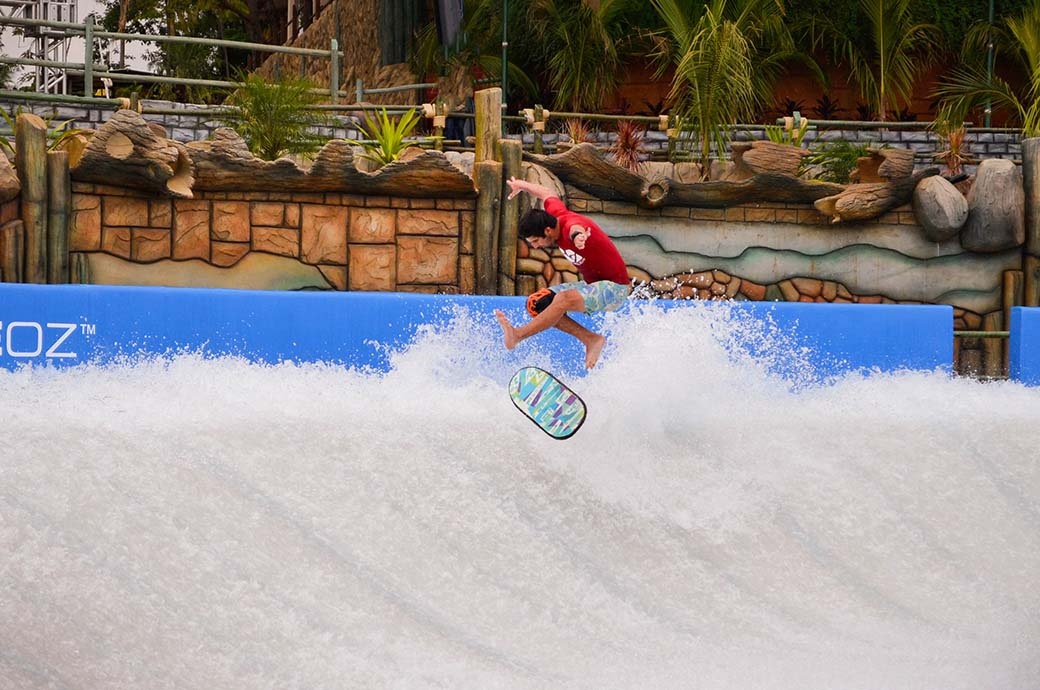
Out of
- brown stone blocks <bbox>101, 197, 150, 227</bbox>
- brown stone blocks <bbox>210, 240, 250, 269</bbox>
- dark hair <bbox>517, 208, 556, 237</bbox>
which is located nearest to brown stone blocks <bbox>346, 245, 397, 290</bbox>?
brown stone blocks <bbox>210, 240, 250, 269</bbox>

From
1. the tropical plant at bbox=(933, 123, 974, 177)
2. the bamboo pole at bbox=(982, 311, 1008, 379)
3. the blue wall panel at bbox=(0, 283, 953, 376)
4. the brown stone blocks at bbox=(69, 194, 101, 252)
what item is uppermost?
the tropical plant at bbox=(933, 123, 974, 177)

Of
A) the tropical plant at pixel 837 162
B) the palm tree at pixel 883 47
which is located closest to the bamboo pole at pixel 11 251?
the tropical plant at pixel 837 162

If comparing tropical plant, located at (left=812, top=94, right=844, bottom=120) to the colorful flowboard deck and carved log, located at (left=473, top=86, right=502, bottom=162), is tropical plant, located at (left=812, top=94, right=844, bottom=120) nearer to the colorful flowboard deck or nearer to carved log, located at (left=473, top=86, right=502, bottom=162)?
carved log, located at (left=473, top=86, right=502, bottom=162)

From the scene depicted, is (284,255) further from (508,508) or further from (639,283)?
(508,508)

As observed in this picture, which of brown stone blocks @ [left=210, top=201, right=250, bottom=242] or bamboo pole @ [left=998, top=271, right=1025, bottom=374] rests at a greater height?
brown stone blocks @ [left=210, top=201, right=250, bottom=242]

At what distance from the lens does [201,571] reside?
18.2 ft

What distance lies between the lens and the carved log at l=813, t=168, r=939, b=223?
11750mm

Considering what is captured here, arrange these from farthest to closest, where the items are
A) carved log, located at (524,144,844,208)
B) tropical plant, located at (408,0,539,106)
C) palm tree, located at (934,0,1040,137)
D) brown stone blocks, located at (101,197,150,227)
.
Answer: tropical plant, located at (408,0,539,106)
palm tree, located at (934,0,1040,137)
carved log, located at (524,144,844,208)
brown stone blocks, located at (101,197,150,227)

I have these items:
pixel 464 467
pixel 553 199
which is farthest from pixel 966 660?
pixel 553 199

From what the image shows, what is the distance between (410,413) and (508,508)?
5.17 ft

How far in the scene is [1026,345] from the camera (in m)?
10.4

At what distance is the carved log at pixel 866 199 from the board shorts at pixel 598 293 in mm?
5200

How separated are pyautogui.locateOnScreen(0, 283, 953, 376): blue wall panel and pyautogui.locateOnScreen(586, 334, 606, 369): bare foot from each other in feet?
6.13

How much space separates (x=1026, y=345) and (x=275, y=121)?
7.28 meters
